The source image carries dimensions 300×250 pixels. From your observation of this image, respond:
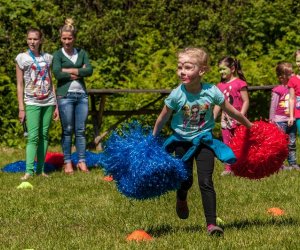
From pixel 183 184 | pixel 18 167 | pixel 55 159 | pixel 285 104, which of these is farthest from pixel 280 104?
pixel 183 184

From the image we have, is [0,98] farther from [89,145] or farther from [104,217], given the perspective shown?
[104,217]

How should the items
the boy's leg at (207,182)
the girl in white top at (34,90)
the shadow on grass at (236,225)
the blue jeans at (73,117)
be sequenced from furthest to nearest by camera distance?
the blue jeans at (73,117)
the girl in white top at (34,90)
the shadow on grass at (236,225)
the boy's leg at (207,182)

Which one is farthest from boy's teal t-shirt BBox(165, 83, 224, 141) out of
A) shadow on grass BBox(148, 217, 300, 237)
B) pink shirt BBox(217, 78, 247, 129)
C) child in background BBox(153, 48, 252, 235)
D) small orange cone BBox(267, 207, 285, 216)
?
pink shirt BBox(217, 78, 247, 129)

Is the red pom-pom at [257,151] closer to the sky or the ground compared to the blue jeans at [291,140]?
closer to the sky

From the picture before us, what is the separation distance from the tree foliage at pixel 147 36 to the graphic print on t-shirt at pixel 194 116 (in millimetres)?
8019

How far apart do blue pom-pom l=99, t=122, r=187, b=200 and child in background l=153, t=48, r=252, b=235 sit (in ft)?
0.64

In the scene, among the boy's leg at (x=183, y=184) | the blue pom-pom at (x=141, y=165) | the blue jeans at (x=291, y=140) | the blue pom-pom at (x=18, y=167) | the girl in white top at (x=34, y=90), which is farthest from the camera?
the blue pom-pom at (x=18, y=167)

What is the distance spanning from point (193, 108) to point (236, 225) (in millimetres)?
1166

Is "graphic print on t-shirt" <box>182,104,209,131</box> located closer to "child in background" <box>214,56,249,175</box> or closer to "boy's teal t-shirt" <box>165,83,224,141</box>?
"boy's teal t-shirt" <box>165,83,224,141</box>

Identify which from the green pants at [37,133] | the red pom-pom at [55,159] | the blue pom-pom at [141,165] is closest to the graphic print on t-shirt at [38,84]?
the green pants at [37,133]

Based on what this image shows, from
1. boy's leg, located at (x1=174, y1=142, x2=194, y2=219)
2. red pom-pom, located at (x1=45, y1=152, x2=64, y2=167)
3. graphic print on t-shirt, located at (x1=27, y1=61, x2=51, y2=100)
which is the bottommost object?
red pom-pom, located at (x1=45, y1=152, x2=64, y2=167)

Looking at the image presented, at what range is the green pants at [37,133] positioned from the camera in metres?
10.1

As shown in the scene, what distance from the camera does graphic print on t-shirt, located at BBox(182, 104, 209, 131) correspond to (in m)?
6.48

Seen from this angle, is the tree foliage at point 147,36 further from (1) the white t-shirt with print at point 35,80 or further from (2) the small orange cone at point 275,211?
(2) the small orange cone at point 275,211
